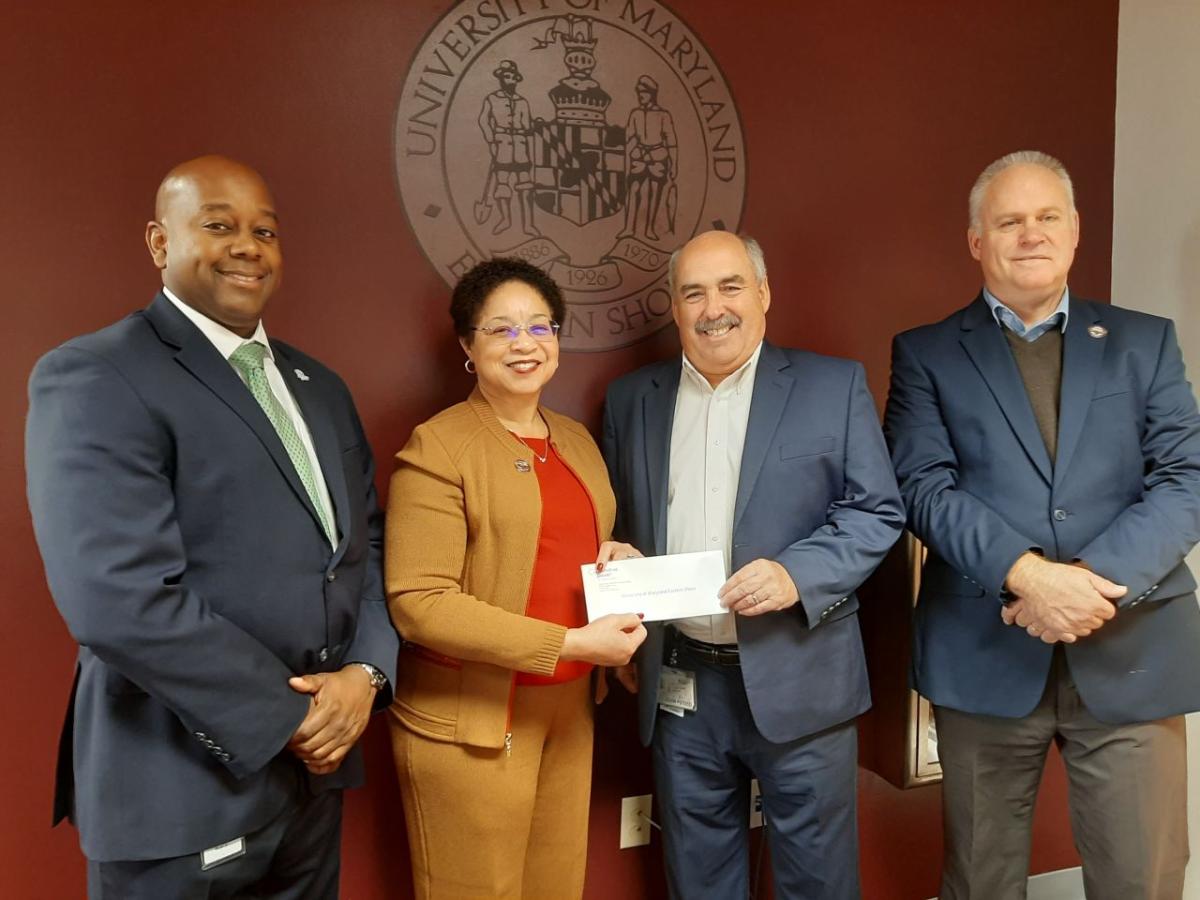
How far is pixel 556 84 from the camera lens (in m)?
2.25

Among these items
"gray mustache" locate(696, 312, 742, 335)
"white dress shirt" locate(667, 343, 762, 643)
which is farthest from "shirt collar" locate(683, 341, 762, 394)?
"gray mustache" locate(696, 312, 742, 335)

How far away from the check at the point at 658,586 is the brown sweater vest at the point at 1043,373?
813 millimetres

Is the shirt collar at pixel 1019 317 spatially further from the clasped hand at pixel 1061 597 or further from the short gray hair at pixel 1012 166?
the clasped hand at pixel 1061 597

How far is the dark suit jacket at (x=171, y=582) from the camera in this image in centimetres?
126

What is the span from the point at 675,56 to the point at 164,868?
2.22 meters

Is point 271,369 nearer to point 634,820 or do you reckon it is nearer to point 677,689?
point 677,689

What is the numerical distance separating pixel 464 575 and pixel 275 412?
0.51 m

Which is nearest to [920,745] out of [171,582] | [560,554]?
[560,554]

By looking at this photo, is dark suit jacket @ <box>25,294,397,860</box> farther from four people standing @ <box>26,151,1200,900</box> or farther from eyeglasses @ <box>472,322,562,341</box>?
eyeglasses @ <box>472,322,562,341</box>

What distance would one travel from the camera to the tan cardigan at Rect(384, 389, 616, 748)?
165 centimetres

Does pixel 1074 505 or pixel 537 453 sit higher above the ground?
pixel 537 453

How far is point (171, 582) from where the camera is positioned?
1.31 m

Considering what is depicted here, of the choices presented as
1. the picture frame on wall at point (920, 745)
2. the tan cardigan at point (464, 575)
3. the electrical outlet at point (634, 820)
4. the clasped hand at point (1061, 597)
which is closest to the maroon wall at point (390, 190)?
the electrical outlet at point (634, 820)

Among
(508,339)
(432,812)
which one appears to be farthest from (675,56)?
(432,812)
